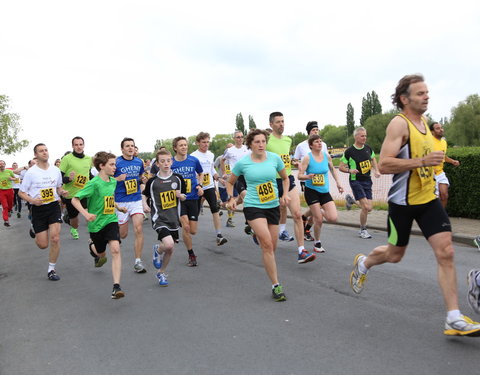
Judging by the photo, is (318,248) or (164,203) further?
(318,248)

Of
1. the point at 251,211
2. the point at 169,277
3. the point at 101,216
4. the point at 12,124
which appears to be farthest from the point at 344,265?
the point at 12,124

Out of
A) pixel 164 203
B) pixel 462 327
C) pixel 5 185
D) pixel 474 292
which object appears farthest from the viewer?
pixel 5 185

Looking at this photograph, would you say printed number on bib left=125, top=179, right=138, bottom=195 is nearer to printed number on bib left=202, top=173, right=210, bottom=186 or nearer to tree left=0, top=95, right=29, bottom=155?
printed number on bib left=202, top=173, right=210, bottom=186

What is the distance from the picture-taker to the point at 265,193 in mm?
5219

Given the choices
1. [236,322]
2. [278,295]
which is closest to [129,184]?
[278,295]

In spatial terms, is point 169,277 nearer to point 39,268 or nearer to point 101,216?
point 101,216

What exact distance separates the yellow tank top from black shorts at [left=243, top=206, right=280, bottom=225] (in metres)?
1.73

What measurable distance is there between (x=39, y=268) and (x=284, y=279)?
4463mm

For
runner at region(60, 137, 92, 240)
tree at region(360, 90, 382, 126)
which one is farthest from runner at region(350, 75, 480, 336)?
tree at region(360, 90, 382, 126)

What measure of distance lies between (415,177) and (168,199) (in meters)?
3.44

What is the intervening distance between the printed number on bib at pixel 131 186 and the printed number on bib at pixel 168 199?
137cm

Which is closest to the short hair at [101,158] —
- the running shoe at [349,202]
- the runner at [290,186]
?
the runner at [290,186]

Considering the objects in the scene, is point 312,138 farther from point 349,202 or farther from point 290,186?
point 349,202

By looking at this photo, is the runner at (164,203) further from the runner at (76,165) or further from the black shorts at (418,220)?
the runner at (76,165)
